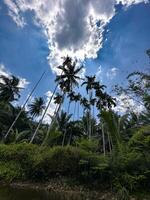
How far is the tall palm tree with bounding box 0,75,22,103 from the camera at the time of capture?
38.8m

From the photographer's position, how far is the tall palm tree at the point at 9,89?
38750mm

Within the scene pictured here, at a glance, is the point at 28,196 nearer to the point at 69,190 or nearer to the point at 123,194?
the point at 69,190

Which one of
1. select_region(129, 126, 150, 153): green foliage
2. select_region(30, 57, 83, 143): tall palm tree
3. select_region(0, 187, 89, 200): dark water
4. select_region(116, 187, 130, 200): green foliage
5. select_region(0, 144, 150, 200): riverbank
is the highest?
select_region(30, 57, 83, 143): tall palm tree

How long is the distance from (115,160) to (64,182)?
3.85 m

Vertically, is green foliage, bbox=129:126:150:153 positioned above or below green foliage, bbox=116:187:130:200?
above

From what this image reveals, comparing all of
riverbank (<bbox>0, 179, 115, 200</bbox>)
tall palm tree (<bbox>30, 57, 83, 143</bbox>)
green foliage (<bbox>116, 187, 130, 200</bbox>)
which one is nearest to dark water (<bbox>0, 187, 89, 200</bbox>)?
riverbank (<bbox>0, 179, 115, 200</bbox>)

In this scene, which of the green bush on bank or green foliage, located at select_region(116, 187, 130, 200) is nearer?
green foliage, located at select_region(116, 187, 130, 200)

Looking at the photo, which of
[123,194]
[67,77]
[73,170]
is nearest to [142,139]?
[123,194]

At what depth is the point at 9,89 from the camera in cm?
3909

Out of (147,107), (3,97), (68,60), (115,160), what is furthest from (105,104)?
(115,160)

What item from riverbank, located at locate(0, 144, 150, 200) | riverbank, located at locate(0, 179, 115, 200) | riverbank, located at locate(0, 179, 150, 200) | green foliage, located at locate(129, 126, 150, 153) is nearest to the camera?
riverbank, located at locate(0, 179, 150, 200)

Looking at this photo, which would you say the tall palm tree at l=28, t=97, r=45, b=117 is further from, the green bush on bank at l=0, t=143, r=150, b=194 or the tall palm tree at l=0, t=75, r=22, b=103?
the green bush on bank at l=0, t=143, r=150, b=194

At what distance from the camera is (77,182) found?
16.2 m

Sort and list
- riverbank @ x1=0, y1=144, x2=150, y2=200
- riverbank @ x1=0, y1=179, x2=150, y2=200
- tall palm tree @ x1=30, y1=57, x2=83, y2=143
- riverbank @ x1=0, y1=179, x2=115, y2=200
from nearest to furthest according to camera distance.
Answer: riverbank @ x1=0, y1=179, x2=150, y2=200, riverbank @ x1=0, y1=179, x2=115, y2=200, riverbank @ x1=0, y1=144, x2=150, y2=200, tall palm tree @ x1=30, y1=57, x2=83, y2=143
